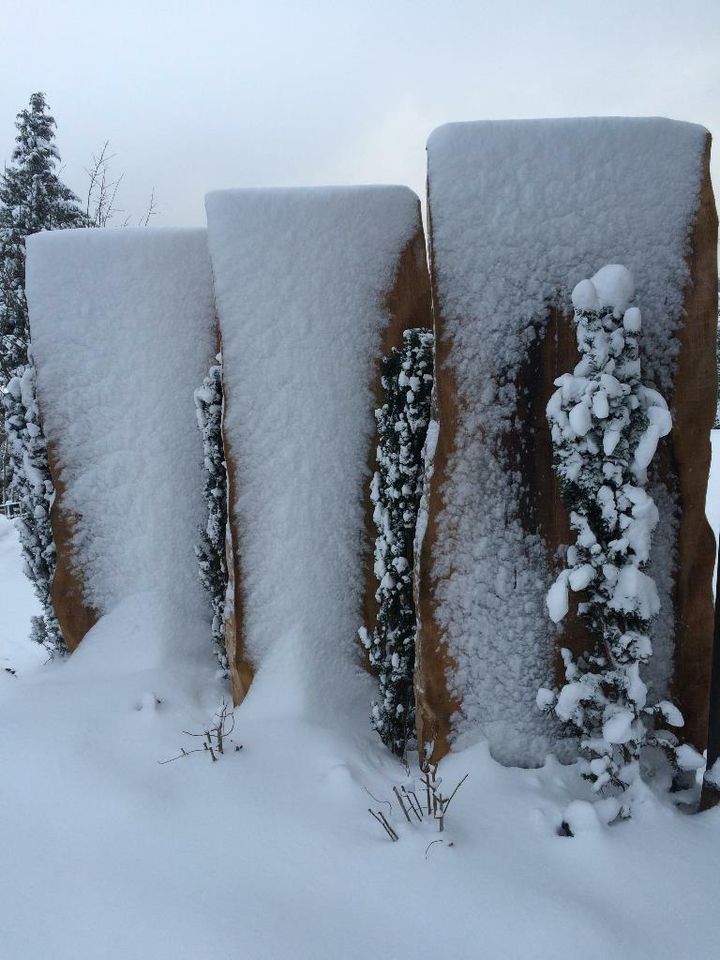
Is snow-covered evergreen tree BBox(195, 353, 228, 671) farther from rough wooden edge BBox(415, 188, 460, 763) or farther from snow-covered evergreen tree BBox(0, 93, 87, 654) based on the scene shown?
snow-covered evergreen tree BBox(0, 93, 87, 654)

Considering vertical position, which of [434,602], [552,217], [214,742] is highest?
[552,217]

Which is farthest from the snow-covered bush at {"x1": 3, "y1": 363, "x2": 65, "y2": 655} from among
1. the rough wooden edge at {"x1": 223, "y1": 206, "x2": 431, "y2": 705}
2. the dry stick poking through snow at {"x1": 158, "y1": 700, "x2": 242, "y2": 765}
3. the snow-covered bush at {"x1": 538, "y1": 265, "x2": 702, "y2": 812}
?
the snow-covered bush at {"x1": 538, "y1": 265, "x2": 702, "y2": 812}

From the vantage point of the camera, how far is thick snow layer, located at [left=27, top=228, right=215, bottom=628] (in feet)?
13.0

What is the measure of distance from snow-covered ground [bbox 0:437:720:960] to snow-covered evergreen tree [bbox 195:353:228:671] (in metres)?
0.81

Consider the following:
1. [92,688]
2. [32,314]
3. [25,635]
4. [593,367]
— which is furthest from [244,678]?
[25,635]

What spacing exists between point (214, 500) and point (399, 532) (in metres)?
1.28

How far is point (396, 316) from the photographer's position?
3.34 m

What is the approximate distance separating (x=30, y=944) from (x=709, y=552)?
290 cm

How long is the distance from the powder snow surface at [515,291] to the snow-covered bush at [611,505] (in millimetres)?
247

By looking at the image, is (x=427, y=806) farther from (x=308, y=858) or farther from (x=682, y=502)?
(x=682, y=502)

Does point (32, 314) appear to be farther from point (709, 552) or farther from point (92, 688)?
point (709, 552)

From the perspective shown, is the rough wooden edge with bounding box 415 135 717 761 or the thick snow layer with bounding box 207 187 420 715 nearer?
the rough wooden edge with bounding box 415 135 717 761

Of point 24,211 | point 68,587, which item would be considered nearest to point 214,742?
point 68,587

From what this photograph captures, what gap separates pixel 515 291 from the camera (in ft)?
8.82
